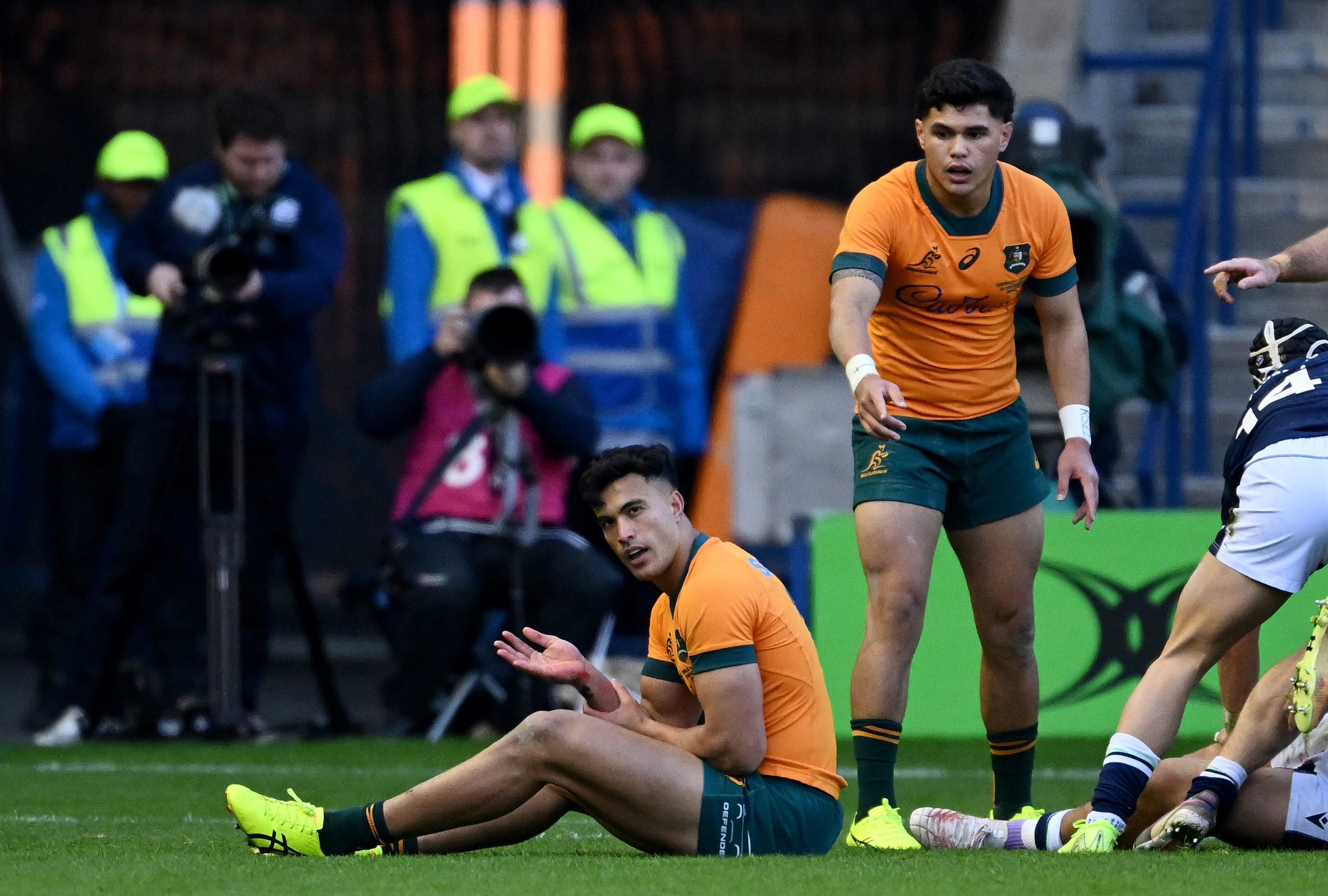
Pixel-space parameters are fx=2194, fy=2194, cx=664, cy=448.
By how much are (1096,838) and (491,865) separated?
1.33 meters

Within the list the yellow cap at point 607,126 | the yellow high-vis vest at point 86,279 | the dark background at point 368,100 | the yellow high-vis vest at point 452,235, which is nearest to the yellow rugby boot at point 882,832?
the yellow high-vis vest at point 452,235

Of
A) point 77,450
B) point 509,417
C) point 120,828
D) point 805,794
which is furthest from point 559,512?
point 805,794

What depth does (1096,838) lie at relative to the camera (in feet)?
15.9

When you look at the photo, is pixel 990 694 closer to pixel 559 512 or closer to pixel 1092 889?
pixel 1092 889

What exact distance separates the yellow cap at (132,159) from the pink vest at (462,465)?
1.62m

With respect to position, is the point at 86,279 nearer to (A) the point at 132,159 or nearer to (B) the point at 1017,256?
(A) the point at 132,159

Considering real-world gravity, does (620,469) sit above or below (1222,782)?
above

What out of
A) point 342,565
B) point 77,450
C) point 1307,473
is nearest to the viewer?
point 1307,473

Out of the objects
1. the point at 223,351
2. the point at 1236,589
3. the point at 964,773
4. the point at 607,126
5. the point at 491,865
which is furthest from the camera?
the point at 607,126

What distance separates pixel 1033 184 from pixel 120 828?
2.91 metres

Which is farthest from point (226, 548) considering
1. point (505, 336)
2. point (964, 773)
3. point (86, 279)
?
point (964, 773)

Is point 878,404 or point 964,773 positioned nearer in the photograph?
point 878,404

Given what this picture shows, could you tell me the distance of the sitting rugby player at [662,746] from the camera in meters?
4.78

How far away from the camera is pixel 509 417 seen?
26.6 feet
